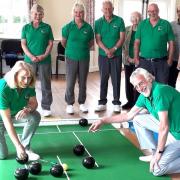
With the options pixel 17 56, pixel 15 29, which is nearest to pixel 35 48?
pixel 17 56

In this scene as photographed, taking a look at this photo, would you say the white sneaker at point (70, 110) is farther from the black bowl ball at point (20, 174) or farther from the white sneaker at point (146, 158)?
the black bowl ball at point (20, 174)

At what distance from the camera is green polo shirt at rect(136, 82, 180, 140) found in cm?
290

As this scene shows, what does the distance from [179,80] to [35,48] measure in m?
4.58

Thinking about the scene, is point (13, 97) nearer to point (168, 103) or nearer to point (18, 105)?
point (18, 105)

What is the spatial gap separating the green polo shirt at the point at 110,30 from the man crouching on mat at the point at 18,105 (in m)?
1.98

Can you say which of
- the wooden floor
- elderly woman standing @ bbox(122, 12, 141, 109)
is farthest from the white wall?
elderly woman standing @ bbox(122, 12, 141, 109)

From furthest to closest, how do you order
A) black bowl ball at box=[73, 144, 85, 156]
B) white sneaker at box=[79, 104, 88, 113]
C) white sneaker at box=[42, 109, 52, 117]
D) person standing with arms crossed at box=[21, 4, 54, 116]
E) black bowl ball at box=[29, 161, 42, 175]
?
white sneaker at box=[79, 104, 88, 113], white sneaker at box=[42, 109, 52, 117], person standing with arms crossed at box=[21, 4, 54, 116], black bowl ball at box=[73, 144, 85, 156], black bowl ball at box=[29, 161, 42, 175]

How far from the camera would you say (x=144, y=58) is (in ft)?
15.9

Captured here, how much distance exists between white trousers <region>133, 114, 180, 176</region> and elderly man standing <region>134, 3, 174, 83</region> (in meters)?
1.46

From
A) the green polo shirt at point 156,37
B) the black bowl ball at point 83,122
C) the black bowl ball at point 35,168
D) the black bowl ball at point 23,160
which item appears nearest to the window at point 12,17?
the green polo shirt at point 156,37

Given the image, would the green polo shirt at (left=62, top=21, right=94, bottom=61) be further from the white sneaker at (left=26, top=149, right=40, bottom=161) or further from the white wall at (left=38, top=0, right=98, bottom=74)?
the white wall at (left=38, top=0, right=98, bottom=74)

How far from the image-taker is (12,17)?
8.69 m

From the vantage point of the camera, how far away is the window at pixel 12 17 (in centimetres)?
861

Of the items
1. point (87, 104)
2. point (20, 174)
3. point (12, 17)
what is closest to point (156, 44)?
point (87, 104)
